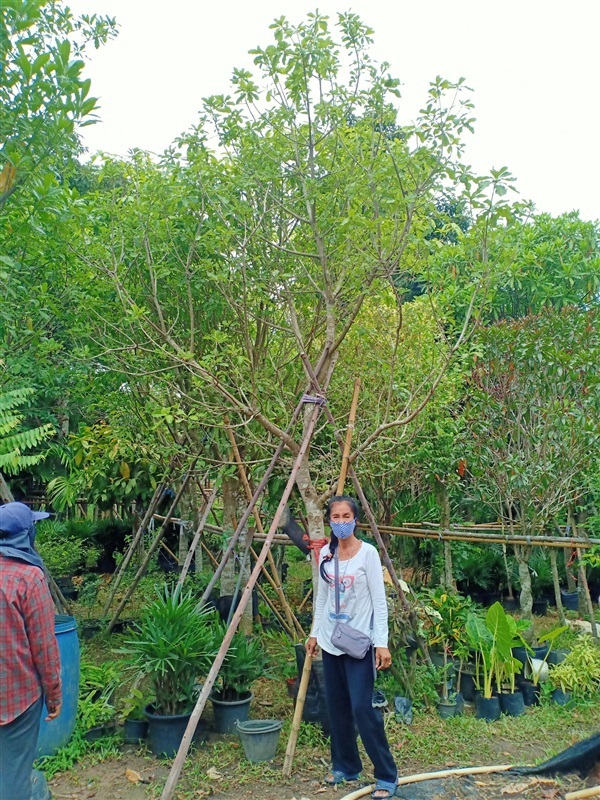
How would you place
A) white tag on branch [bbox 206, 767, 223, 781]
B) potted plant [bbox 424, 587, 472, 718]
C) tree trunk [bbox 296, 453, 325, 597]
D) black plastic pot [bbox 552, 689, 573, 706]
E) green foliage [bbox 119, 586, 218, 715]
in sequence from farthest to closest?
potted plant [bbox 424, 587, 472, 718] < black plastic pot [bbox 552, 689, 573, 706] < tree trunk [bbox 296, 453, 325, 597] < green foliage [bbox 119, 586, 218, 715] < white tag on branch [bbox 206, 767, 223, 781]

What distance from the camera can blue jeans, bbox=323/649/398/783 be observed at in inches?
152

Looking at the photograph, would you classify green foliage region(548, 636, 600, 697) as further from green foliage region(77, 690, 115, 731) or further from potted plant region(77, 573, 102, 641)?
potted plant region(77, 573, 102, 641)

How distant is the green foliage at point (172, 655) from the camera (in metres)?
4.74

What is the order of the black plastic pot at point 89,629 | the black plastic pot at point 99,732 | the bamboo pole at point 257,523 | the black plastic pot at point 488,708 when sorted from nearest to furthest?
the black plastic pot at point 99,732 → the black plastic pot at point 488,708 → the bamboo pole at point 257,523 → the black plastic pot at point 89,629

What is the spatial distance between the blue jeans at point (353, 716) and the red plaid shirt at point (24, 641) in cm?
162

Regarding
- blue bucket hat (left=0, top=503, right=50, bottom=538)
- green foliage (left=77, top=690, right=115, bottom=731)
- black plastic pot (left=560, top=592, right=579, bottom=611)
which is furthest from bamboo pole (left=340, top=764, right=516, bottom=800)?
black plastic pot (left=560, top=592, right=579, bottom=611)

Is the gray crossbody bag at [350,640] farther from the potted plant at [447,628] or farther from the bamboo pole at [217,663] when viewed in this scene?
the potted plant at [447,628]

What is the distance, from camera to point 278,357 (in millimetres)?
6570

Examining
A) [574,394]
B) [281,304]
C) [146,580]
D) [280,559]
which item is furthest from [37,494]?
[574,394]

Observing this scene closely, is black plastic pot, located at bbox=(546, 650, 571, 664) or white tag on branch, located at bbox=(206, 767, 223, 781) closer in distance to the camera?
white tag on branch, located at bbox=(206, 767, 223, 781)

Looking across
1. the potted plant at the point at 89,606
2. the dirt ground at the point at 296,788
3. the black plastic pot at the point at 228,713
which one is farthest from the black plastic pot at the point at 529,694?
the potted plant at the point at 89,606

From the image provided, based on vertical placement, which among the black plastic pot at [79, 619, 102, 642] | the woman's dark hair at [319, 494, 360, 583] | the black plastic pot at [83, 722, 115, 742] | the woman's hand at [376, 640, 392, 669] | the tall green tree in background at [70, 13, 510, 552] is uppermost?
the tall green tree in background at [70, 13, 510, 552]

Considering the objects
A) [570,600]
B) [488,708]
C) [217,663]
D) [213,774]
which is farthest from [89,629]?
[570,600]

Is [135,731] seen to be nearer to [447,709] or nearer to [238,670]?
[238,670]
